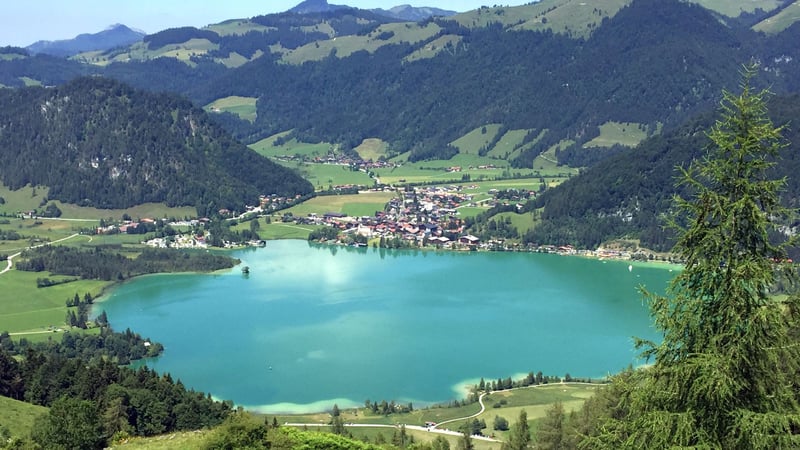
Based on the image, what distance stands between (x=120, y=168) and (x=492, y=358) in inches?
3801

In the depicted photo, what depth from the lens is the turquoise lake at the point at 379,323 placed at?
5791cm

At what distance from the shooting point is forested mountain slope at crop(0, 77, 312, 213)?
13762cm

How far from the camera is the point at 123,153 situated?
144125 mm

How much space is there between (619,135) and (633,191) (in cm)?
6291

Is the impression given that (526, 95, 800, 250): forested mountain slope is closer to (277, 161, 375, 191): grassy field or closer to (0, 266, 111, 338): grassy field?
(277, 161, 375, 191): grassy field

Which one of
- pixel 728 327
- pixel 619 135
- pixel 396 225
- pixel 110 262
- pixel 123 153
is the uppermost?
pixel 619 135

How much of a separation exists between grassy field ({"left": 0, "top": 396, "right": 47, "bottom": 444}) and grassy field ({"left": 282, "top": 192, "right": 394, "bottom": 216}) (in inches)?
3571

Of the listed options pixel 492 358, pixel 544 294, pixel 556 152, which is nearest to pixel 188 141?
pixel 556 152

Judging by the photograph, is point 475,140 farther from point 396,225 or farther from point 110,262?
point 110,262

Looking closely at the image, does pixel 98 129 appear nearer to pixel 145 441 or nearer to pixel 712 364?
pixel 145 441

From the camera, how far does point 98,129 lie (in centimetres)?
14762

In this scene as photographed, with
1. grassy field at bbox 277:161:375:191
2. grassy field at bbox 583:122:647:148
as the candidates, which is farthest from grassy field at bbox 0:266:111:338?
grassy field at bbox 583:122:647:148

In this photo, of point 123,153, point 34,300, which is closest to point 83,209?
point 123,153

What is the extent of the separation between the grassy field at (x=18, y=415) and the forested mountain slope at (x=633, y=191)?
8082 centimetres
